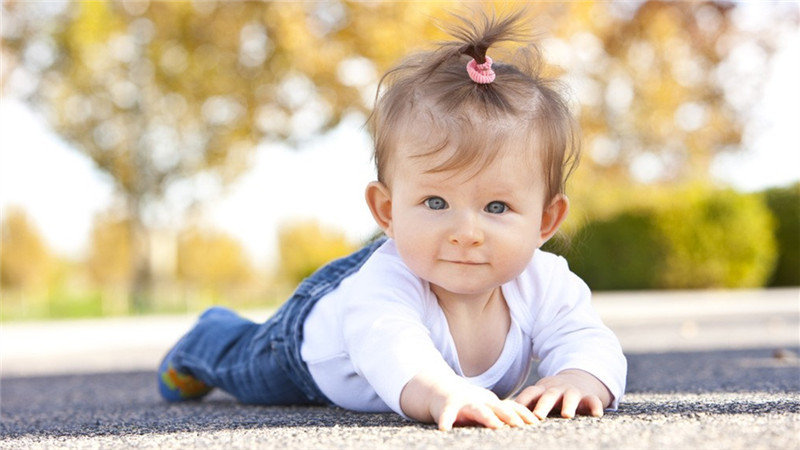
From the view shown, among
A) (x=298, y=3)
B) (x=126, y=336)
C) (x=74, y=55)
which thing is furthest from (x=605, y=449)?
(x=74, y=55)

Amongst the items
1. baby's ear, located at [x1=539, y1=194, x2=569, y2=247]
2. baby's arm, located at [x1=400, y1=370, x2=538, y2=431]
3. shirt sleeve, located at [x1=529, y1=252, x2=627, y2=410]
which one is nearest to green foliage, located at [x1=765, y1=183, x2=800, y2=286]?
shirt sleeve, located at [x1=529, y1=252, x2=627, y2=410]

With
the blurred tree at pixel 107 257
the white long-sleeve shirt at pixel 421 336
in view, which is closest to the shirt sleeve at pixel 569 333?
the white long-sleeve shirt at pixel 421 336

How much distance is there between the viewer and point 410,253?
2.24m

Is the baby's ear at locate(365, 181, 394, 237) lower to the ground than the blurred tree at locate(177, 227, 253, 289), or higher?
higher

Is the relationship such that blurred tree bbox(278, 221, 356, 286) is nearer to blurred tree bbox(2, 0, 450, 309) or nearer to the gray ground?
blurred tree bbox(2, 0, 450, 309)

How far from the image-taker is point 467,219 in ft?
6.99

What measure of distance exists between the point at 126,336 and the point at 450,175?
6929mm

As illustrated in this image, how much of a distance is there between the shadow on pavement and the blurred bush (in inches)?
364

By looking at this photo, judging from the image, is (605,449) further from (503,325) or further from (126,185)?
(126,185)

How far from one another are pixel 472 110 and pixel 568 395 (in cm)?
71

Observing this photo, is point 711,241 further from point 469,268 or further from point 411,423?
point 411,423

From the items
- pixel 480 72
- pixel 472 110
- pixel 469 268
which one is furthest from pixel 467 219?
pixel 480 72

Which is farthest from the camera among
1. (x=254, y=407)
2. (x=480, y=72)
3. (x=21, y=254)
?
(x=21, y=254)

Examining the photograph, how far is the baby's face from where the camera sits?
214cm
